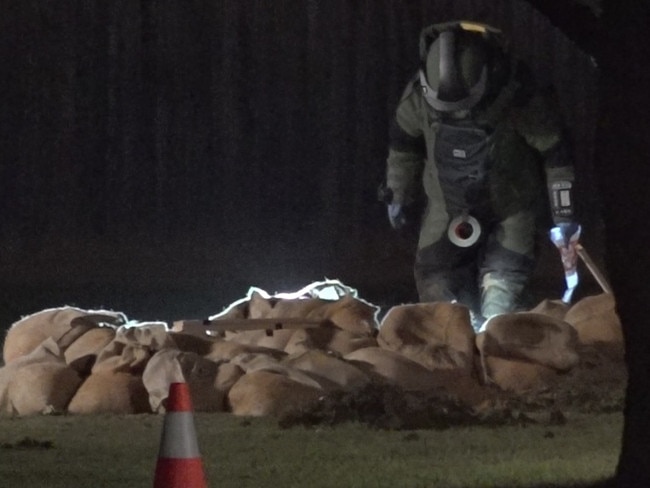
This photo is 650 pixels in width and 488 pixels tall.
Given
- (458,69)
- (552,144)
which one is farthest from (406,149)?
(552,144)

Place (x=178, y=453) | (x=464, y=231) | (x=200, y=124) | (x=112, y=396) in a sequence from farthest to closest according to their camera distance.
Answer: (x=200, y=124), (x=464, y=231), (x=112, y=396), (x=178, y=453)

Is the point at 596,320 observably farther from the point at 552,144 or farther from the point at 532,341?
the point at 552,144

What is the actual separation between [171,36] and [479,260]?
422 inches

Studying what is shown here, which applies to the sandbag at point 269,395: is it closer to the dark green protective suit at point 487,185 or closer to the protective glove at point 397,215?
the dark green protective suit at point 487,185

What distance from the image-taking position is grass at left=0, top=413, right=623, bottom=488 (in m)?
5.19

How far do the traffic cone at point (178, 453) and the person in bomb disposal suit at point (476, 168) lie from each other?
4169mm

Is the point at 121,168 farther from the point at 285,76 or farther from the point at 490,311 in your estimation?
the point at 490,311

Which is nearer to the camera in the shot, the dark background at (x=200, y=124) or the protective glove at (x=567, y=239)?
the protective glove at (x=567, y=239)

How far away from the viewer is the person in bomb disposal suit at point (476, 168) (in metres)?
8.24

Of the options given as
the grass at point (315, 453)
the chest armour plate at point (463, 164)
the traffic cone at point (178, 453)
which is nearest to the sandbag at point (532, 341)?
the grass at point (315, 453)

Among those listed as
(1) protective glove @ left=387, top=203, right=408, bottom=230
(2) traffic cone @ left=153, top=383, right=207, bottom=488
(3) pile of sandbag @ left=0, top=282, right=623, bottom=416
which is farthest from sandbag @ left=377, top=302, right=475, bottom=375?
(2) traffic cone @ left=153, top=383, right=207, bottom=488

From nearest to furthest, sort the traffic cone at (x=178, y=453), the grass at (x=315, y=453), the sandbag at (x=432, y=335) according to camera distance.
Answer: the traffic cone at (x=178, y=453), the grass at (x=315, y=453), the sandbag at (x=432, y=335)

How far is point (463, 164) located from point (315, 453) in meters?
3.15

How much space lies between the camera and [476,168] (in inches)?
332
